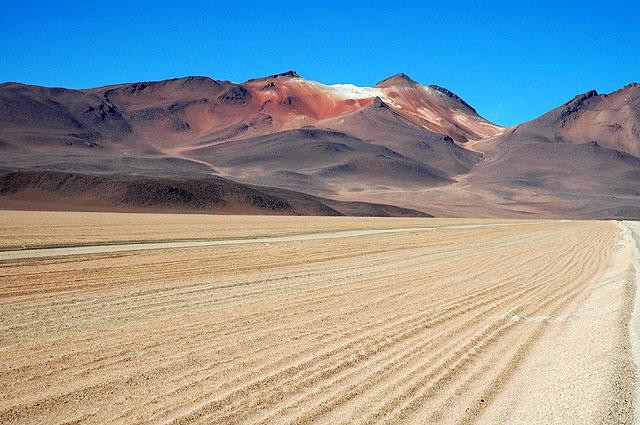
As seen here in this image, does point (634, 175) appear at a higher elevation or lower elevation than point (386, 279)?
higher

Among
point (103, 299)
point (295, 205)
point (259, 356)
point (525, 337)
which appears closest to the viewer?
point (259, 356)

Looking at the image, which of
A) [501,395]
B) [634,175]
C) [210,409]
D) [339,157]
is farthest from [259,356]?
[634,175]

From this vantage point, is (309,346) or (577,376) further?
(309,346)

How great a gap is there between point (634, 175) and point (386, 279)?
637ft

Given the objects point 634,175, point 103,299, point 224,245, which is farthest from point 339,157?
point 103,299

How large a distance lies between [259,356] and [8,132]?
20402cm

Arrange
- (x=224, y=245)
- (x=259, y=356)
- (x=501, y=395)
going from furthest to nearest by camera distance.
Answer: (x=224, y=245) < (x=259, y=356) < (x=501, y=395)

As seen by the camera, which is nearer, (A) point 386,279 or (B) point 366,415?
(B) point 366,415

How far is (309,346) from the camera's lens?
9766 mm

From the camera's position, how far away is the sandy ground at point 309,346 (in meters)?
7.16

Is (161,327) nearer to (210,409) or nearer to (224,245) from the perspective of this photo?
(210,409)

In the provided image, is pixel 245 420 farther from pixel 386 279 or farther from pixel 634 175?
pixel 634 175

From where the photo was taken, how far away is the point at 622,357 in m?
9.52

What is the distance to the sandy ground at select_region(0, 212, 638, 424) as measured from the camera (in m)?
7.16
